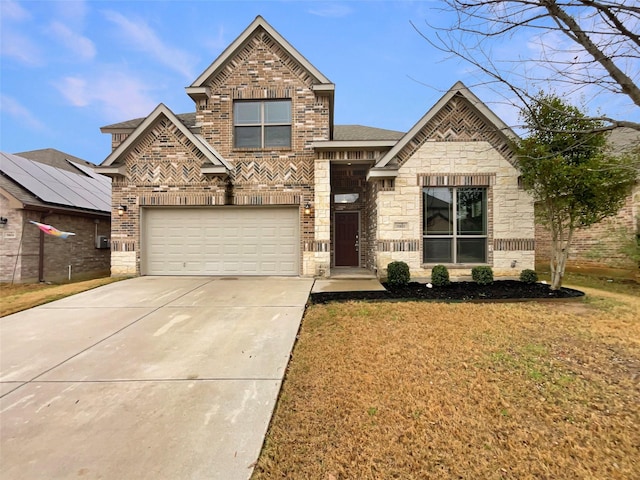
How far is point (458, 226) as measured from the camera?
32.4ft

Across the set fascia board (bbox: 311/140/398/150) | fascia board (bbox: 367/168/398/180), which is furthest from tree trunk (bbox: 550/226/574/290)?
fascia board (bbox: 311/140/398/150)

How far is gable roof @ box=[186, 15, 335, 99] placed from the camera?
10.8 meters

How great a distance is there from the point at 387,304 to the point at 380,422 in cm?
425

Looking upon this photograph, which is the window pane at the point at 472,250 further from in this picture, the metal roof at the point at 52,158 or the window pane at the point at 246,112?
the metal roof at the point at 52,158

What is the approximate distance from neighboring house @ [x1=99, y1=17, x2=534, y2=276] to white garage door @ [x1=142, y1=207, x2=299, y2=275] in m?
0.03

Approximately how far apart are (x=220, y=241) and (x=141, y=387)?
24.9ft

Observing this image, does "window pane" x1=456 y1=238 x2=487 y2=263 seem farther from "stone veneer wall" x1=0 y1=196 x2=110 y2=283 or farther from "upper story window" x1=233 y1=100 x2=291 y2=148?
"stone veneer wall" x1=0 y1=196 x2=110 y2=283

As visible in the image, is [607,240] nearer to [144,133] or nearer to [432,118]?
[432,118]

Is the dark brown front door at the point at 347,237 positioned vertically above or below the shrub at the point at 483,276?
above

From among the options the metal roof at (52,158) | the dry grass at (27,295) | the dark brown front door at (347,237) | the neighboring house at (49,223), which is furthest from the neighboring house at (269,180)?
the metal roof at (52,158)

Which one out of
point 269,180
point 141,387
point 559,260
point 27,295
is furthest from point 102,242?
point 559,260

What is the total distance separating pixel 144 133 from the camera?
10633mm

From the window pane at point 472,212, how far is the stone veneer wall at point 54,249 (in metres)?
13.6

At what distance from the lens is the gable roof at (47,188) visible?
11.3 m
